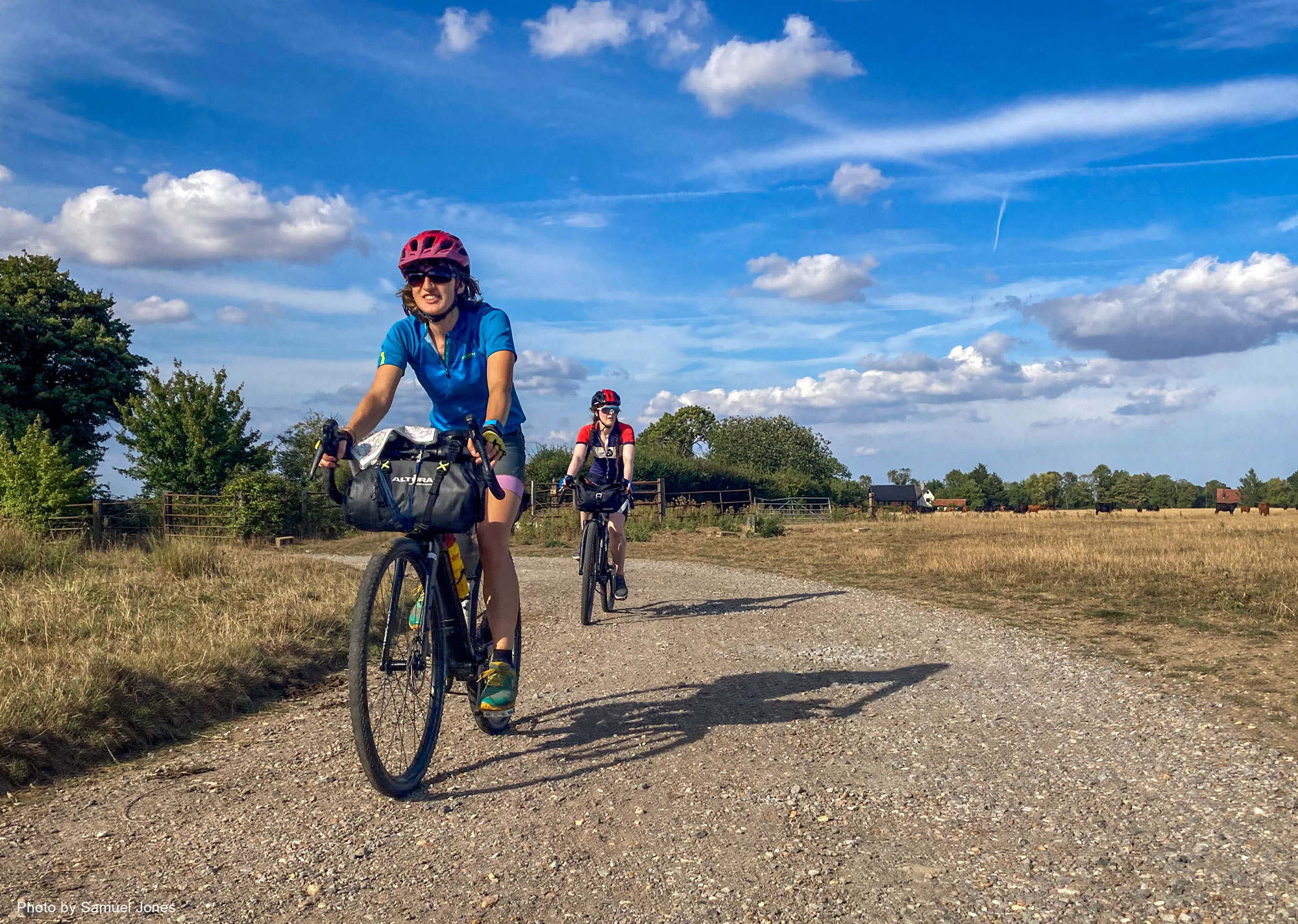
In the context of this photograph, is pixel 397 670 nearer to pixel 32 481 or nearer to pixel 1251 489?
pixel 32 481

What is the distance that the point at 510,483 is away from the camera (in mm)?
3949

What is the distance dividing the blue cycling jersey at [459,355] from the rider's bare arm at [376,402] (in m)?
0.04

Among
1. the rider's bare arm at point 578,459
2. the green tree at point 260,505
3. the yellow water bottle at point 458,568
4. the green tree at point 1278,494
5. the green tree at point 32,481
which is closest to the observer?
the yellow water bottle at point 458,568

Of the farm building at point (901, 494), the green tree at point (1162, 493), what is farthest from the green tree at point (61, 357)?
the green tree at point (1162, 493)

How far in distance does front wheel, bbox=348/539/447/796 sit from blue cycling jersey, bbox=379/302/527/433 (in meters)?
0.81

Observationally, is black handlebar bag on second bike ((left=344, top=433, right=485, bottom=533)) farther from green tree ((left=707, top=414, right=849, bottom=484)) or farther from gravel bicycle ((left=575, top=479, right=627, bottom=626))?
green tree ((left=707, top=414, right=849, bottom=484))

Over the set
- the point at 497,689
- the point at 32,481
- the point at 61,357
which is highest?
the point at 61,357

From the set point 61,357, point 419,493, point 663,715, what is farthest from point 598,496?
point 61,357

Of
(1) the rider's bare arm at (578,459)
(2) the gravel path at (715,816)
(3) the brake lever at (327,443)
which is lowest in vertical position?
(2) the gravel path at (715,816)

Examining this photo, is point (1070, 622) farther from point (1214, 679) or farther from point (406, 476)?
point (406, 476)

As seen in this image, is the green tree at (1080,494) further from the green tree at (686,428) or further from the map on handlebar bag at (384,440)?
the map on handlebar bag at (384,440)

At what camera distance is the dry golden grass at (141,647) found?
396 centimetres

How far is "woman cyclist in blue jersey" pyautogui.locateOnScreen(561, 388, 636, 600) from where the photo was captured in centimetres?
816

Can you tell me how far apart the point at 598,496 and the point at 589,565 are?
662 mm
